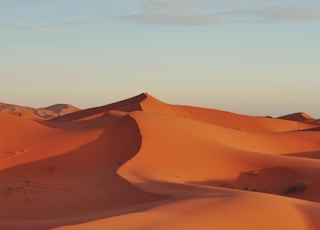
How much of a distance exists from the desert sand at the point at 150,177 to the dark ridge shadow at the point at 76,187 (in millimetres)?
26

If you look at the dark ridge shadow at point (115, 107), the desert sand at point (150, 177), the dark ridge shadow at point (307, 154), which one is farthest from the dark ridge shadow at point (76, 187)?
the dark ridge shadow at point (115, 107)

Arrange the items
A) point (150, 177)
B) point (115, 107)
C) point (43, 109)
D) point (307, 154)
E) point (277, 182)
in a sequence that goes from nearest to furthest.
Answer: point (150, 177) < point (277, 182) < point (307, 154) < point (115, 107) < point (43, 109)

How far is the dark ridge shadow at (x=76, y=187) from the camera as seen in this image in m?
10.8

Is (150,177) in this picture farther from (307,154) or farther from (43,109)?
(43,109)

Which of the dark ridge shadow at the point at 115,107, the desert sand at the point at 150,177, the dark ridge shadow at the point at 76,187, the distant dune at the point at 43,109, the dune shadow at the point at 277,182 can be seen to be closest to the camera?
the desert sand at the point at 150,177

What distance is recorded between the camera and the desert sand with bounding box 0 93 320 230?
27.5ft

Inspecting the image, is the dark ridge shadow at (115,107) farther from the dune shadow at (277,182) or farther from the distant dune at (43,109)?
the distant dune at (43,109)

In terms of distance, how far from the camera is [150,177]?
13.9m

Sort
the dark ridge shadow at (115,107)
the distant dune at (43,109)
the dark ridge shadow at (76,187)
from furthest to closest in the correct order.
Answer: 1. the distant dune at (43,109)
2. the dark ridge shadow at (115,107)
3. the dark ridge shadow at (76,187)

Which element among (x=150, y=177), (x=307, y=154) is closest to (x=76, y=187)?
(x=150, y=177)

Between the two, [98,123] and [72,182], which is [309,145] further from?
[72,182]

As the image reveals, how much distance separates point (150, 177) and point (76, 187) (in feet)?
6.29

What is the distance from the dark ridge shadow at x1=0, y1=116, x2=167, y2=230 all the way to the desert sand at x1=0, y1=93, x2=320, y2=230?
26mm

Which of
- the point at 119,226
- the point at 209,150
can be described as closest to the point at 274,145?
the point at 209,150
